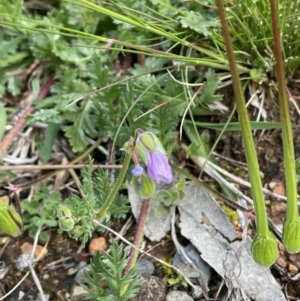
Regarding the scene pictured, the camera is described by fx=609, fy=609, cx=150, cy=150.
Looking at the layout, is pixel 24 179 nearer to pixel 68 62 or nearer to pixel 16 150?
pixel 16 150

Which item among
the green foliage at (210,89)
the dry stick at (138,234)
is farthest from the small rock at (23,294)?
the green foliage at (210,89)

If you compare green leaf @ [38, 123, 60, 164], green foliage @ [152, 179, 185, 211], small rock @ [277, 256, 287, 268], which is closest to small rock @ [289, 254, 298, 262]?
small rock @ [277, 256, 287, 268]

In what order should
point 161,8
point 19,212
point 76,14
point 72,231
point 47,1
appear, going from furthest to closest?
point 47,1 → point 76,14 → point 161,8 → point 19,212 → point 72,231

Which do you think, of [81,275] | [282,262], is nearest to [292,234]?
[282,262]

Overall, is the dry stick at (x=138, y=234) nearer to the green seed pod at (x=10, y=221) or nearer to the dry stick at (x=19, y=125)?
the green seed pod at (x=10, y=221)

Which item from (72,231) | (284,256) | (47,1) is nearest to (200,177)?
(284,256)

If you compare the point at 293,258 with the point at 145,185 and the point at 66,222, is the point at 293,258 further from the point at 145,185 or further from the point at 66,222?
the point at 66,222
